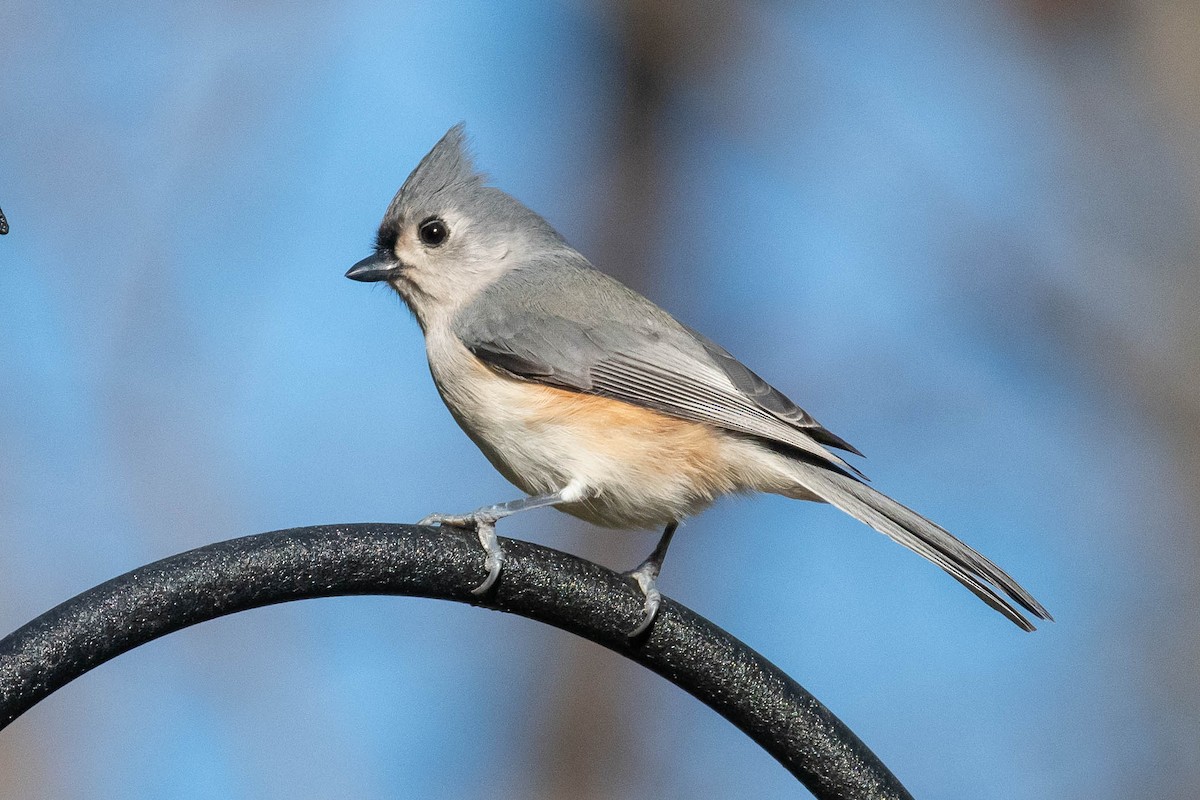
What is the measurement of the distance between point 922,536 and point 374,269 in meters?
1.63

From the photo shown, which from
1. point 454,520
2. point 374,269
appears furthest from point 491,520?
point 374,269

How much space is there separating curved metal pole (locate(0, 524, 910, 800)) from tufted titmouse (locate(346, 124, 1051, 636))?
0.42 metres

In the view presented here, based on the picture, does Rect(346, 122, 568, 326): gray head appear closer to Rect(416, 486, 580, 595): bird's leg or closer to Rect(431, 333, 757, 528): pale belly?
Rect(431, 333, 757, 528): pale belly

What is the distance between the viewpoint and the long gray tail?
7.49 feet

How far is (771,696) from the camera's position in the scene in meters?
1.98

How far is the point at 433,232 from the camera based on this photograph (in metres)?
3.45

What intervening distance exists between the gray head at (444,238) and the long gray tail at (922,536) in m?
1.08

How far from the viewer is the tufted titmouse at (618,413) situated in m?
2.82

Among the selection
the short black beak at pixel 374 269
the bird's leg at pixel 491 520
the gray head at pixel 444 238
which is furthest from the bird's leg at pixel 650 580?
the short black beak at pixel 374 269

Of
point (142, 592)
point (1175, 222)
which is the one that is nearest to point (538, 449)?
point (142, 592)

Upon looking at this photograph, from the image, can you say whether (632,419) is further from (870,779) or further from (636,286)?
(636,286)

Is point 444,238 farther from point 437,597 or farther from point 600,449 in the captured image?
point 437,597

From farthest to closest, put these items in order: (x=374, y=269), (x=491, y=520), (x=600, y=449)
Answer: (x=374, y=269)
(x=600, y=449)
(x=491, y=520)

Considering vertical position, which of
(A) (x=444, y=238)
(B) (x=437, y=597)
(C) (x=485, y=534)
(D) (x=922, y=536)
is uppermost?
(A) (x=444, y=238)
